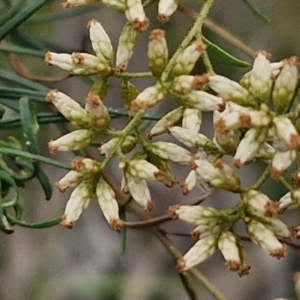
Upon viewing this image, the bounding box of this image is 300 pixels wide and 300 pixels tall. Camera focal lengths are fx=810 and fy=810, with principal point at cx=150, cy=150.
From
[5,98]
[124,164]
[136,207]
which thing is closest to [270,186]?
→ [136,207]

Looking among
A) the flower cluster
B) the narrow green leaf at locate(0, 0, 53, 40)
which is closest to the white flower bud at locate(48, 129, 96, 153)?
the flower cluster

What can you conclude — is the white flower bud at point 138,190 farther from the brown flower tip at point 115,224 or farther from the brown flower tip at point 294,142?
Answer: the brown flower tip at point 294,142

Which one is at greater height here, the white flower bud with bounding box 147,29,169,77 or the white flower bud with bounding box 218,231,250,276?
the white flower bud with bounding box 147,29,169,77

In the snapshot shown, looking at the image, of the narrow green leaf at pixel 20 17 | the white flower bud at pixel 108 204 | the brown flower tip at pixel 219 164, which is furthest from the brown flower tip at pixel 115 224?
the narrow green leaf at pixel 20 17

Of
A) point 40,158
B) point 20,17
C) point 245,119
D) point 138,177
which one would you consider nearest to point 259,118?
point 245,119

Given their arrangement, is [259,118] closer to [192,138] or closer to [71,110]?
[192,138]

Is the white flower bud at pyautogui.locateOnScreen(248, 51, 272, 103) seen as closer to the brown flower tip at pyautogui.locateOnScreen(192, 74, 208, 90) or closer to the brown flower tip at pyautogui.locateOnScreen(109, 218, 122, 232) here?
the brown flower tip at pyautogui.locateOnScreen(192, 74, 208, 90)
